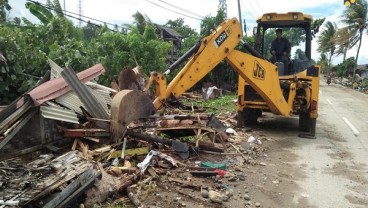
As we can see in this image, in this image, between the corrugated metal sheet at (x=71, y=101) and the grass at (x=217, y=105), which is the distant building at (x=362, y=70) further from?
the corrugated metal sheet at (x=71, y=101)

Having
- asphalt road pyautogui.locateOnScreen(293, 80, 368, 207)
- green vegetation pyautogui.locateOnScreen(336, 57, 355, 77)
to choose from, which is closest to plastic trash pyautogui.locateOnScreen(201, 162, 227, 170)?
asphalt road pyautogui.locateOnScreen(293, 80, 368, 207)

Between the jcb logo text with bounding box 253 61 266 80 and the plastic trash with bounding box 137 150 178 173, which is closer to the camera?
the plastic trash with bounding box 137 150 178 173

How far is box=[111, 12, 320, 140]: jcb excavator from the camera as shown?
705 cm

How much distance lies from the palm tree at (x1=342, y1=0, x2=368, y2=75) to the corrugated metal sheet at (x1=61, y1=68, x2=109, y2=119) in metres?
38.5

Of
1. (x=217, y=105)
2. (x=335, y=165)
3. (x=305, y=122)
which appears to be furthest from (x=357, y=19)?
(x=335, y=165)

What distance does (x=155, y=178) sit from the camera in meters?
5.86

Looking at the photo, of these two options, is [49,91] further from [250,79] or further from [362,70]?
[362,70]

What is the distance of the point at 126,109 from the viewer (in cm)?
682

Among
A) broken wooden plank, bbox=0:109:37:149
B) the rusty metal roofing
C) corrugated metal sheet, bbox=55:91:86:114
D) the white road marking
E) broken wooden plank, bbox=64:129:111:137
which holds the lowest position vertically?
the white road marking

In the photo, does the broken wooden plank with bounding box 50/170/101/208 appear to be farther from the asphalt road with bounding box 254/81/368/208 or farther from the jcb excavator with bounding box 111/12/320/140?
the asphalt road with bounding box 254/81/368/208

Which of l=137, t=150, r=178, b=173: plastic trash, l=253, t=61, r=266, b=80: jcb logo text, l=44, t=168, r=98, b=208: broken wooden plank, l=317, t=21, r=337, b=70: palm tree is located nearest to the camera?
l=44, t=168, r=98, b=208: broken wooden plank

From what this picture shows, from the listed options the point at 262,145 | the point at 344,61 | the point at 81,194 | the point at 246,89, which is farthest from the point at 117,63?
the point at 344,61

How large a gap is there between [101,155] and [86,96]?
53.8 inches

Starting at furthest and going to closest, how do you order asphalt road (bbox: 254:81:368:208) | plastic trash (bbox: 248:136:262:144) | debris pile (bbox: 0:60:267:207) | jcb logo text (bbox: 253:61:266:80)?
jcb logo text (bbox: 253:61:266:80) → plastic trash (bbox: 248:136:262:144) → asphalt road (bbox: 254:81:368:208) → debris pile (bbox: 0:60:267:207)
